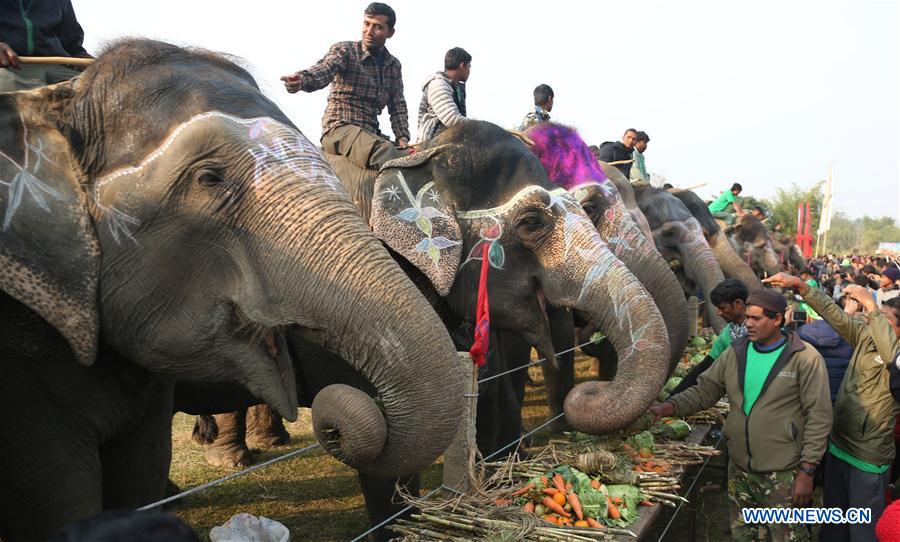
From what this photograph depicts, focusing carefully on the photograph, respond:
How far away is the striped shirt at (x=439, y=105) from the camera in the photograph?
6.12 m

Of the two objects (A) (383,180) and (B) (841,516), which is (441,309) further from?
(B) (841,516)

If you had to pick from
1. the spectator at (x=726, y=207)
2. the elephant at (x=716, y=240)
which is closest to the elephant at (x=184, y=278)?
the elephant at (x=716, y=240)

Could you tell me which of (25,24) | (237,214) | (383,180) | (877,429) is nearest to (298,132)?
(237,214)

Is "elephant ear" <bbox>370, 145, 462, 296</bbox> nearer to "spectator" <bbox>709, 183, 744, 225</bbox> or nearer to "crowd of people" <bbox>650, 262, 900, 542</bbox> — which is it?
"crowd of people" <bbox>650, 262, 900, 542</bbox>

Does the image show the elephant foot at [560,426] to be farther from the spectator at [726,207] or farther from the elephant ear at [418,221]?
the spectator at [726,207]

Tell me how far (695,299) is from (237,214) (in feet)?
26.4

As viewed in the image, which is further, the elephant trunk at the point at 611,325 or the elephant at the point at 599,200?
the elephant at the point at 599,200

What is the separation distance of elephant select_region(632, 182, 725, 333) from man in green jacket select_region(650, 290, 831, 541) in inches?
176

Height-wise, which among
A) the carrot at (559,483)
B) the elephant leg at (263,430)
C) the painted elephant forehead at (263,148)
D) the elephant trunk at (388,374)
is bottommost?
the elephant leg at (263,430)

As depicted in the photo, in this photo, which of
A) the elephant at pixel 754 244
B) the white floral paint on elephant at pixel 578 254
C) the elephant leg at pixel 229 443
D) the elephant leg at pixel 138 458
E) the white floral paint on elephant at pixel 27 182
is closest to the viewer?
the white floral paint on elephant at pixel 27 182

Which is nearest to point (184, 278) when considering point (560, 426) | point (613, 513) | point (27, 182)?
point (27, 182)

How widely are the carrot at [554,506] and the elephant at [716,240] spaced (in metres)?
7.96

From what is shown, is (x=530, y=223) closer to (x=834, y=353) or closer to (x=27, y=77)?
(x=834, y=353)

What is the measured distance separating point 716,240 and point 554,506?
28.2 feet
